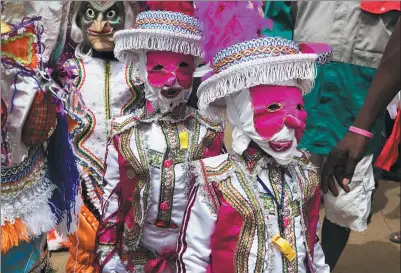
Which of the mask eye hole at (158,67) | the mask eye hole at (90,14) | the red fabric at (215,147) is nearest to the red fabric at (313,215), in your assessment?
the red fabric at (215,147)

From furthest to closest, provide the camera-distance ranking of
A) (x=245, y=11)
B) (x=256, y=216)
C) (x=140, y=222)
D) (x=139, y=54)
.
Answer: (x=139, y=54), (x=140, y=222), (x=245, y=11), (x=256, y=216)

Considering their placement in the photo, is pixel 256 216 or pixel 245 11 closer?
pixel 256 216

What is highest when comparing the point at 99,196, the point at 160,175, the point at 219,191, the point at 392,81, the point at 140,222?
the point at 392,81

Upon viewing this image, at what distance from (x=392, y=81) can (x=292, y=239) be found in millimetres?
653

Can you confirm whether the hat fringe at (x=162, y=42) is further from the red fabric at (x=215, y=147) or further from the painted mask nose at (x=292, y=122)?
the painted mask nose at (x=292, y=122)

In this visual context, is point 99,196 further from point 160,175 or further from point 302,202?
point 302,202

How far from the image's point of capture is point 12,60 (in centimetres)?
201

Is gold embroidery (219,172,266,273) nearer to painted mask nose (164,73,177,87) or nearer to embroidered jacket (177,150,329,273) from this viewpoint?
embroidered jacket (177,150,329,273)

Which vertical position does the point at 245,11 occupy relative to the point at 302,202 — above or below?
above

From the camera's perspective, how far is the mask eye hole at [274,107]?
2010mm

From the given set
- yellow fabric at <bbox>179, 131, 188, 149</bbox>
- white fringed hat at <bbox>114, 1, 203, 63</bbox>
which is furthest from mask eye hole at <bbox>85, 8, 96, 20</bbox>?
yellow fabric at <bbox>179, 131, 188, 149</bbox>

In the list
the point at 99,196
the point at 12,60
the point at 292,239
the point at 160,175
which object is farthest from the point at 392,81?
the point at 99,196

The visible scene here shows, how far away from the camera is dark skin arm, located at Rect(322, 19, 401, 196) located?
2.07 m

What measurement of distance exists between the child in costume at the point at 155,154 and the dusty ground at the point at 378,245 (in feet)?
1.63
